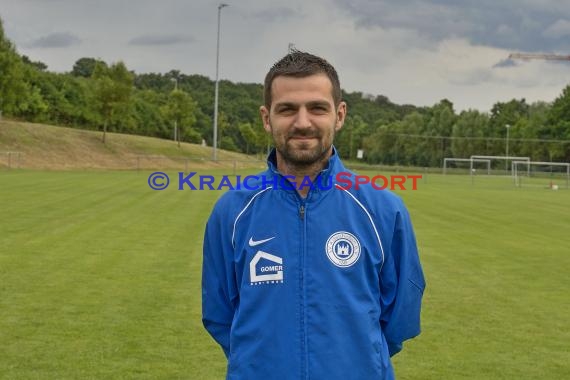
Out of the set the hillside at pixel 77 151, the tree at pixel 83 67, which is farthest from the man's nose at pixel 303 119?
the tree at pixel 83 67

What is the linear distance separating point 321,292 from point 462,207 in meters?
21.8

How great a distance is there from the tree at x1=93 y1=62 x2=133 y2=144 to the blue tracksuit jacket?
198ft

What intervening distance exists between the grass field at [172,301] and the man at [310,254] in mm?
3328

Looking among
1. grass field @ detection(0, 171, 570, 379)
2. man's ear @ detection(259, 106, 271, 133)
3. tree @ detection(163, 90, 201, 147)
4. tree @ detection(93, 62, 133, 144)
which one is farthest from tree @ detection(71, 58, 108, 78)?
man's ear @ detection(259, 106, 271, 133)

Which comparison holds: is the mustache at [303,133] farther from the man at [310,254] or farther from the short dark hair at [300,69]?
the short dark hair at [300,69]

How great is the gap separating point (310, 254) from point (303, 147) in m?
0.40

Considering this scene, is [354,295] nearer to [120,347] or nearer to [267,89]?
[267,89]

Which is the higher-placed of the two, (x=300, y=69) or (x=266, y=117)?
(x=300, y=69)

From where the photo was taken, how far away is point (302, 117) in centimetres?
271

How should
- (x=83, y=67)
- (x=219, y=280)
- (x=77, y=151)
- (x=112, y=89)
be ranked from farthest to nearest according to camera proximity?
1. (x=83, y=67)
2. (x=112, y=89)
3. (x=77, y=151)
4. (x=219, y=280)

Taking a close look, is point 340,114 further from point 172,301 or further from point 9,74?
point 9,74

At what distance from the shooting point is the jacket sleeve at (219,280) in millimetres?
2883

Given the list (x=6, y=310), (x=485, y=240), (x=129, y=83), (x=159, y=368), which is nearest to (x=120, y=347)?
(x=159, y=368)

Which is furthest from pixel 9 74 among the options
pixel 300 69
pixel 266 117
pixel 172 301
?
pixel 300 69
